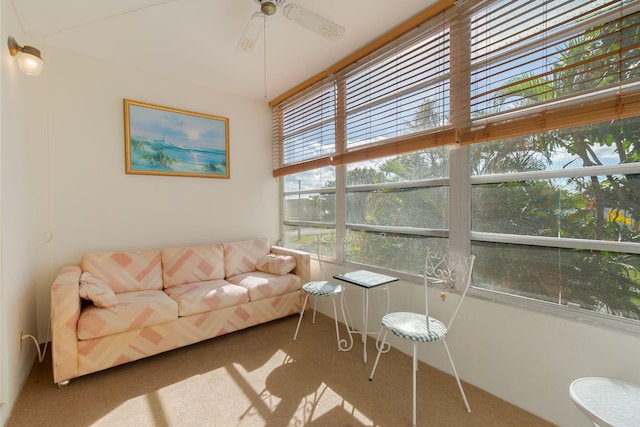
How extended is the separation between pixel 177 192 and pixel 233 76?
143cm

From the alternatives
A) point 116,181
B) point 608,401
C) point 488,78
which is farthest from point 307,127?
point 608,401

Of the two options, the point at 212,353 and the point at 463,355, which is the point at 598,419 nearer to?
the point at 463,355

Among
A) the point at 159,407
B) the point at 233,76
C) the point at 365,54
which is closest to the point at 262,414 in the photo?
the point at 159,407

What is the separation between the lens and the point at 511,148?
1805 millimetres

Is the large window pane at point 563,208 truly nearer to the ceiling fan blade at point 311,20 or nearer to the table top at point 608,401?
the table top at point 608,401

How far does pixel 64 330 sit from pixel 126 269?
0.77m

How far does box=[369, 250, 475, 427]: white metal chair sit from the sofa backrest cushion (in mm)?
1818

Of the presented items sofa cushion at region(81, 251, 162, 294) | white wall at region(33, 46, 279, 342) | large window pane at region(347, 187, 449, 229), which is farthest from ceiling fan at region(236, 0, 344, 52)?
sofa cushion at region(81, 251, 162, 294)

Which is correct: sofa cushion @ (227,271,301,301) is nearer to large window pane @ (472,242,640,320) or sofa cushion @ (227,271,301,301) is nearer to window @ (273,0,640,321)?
window @ (273,0,640,321)

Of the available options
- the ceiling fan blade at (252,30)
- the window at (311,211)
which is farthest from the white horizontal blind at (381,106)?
the ceiling fan blade at (252,30)

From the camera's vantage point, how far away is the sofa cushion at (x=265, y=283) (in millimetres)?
2744

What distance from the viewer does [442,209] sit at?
2146 mm

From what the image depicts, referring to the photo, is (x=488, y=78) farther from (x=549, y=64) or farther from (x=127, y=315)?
(x=127, y=315)

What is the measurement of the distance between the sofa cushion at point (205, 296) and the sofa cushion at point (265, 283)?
3.2 inches
